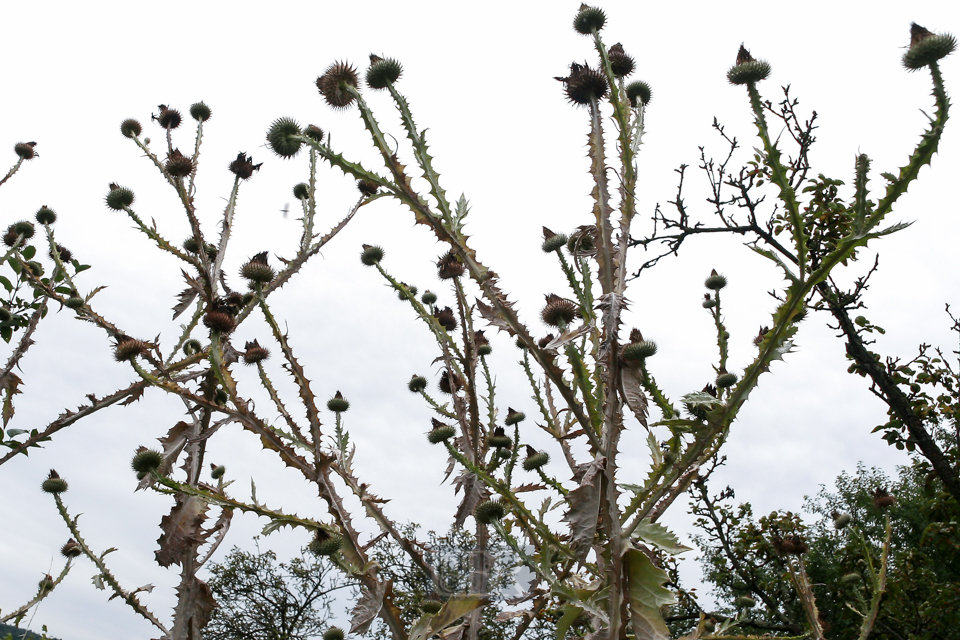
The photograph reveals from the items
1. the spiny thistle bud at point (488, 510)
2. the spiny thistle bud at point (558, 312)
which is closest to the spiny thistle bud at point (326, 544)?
the spiny thistle bud at point (488, 510)

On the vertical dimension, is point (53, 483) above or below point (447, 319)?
below

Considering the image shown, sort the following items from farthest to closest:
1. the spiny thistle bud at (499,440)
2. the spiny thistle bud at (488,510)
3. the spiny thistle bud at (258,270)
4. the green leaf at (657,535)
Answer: the spiny thistle bud at (499,440) < the spiny thistle bud at (258,270) < the spiny thistle bud at (488,510) < the green leaf at (657,535)

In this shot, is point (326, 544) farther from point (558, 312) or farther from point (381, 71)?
point (381, 71)

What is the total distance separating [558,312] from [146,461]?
2.52 metres

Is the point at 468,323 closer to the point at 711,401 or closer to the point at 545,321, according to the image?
the point at 545,321

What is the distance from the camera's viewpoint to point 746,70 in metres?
2.62

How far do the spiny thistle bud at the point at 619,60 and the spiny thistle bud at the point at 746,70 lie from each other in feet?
2.92

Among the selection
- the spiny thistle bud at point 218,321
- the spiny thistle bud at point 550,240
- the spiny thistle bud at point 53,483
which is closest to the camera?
the spiny thistle bud at point 218,321

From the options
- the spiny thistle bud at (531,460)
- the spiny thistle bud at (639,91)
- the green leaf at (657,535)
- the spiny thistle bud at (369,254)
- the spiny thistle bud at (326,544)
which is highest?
the spiny thistle bud at (369,254)

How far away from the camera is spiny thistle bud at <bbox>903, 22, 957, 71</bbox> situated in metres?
2.18

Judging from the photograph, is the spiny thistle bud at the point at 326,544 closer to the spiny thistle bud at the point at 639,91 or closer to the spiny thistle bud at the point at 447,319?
the spiny thistle bud at the point at 447,319

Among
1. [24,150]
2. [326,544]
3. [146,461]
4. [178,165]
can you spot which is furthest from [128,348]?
[24,150]

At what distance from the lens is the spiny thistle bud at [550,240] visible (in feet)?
12.2

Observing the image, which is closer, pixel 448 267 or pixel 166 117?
pixel 448 267
